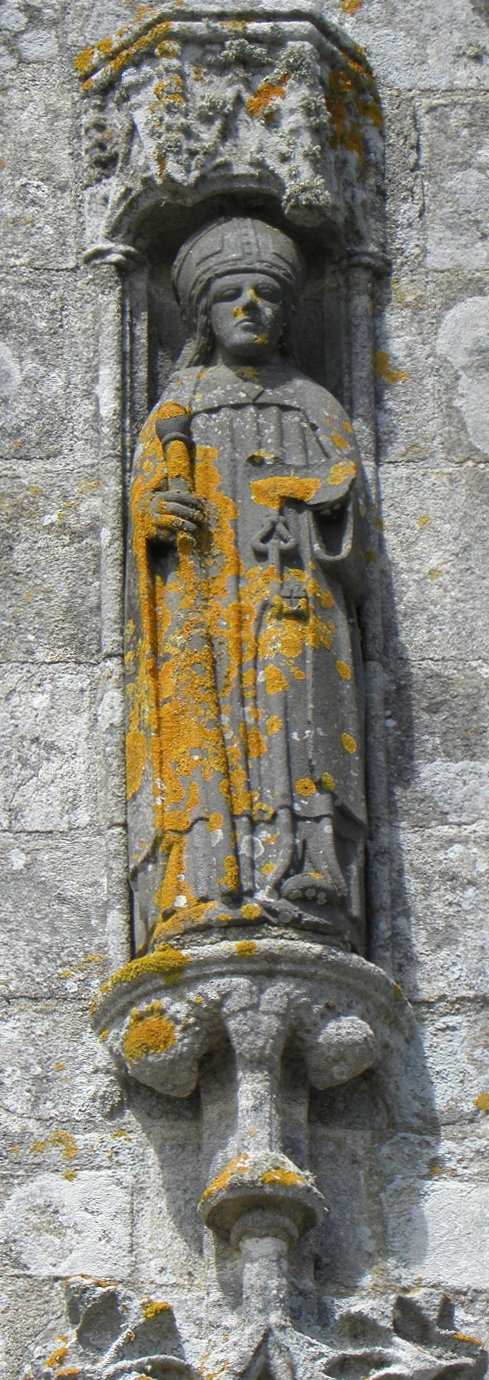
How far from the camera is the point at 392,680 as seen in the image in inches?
263

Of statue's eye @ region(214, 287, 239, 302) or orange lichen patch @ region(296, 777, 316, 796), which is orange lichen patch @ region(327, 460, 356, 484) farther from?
orange lichen patch @ region(296, 777, 316, 796)

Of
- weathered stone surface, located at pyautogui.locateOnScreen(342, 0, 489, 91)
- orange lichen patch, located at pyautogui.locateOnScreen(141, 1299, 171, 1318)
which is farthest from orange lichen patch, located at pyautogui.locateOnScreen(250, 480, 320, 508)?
orange lichen patch, located at pyautogui.locateOnScreen(141, 1299, 171, 1318)

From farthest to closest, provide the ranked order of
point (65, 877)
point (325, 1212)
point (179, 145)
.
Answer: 1. point (179, 145)
2. point (65, 877)
3. point (325, 1212)

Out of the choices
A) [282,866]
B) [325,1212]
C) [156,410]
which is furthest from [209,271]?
[325,1212]

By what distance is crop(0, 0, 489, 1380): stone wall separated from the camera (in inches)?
239

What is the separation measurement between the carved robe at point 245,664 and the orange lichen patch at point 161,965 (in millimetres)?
55

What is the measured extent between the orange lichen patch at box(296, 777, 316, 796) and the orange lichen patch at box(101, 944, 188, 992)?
16.0 inches

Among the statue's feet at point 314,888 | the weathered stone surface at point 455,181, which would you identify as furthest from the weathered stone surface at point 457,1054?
the weathered stone surface at point 455,181

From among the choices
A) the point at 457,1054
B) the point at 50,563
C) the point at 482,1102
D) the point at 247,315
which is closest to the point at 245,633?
the point at 50,563

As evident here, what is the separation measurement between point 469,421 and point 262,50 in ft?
3.20

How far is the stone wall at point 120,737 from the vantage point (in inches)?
239

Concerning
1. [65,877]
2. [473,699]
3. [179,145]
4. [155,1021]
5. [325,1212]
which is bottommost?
[325,1212]

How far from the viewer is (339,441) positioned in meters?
6.63

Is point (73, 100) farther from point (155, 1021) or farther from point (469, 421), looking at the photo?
point (155, 1021)
